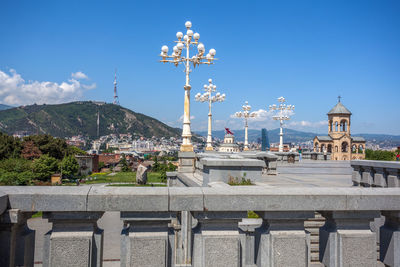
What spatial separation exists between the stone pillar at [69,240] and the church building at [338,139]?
61.5 m

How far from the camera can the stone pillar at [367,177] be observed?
8.07 m

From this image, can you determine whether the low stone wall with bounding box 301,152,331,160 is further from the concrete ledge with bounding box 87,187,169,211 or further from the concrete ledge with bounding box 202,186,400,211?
the concrete ledge with bounding box 87,187,169,211

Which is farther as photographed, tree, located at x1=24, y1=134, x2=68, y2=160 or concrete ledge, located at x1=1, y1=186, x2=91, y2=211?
tree, located at x1=24, y1=134, x2=68, y2=160

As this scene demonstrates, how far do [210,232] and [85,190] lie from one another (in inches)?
44.2

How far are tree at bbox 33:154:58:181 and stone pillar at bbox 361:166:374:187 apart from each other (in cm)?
5038

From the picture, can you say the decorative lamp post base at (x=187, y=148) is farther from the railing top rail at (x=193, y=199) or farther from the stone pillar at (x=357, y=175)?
the railing top rail at (x=193, y=199)

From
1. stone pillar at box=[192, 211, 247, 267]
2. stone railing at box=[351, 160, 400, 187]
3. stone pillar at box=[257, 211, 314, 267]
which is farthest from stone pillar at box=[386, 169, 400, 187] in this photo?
stone pillar at box=[192, 211, 247, 267]

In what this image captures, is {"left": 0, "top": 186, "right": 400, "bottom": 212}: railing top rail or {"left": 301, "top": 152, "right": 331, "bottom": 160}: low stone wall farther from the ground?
{"left": 0, "top": 186, "right": 400, "bottom": 212}: railing top rail

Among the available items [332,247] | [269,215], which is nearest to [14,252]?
[269,215]

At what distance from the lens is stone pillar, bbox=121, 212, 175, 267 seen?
98.0 inches

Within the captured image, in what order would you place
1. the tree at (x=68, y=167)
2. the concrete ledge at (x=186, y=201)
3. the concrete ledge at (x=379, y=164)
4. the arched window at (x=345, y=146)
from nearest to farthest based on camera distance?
1. the concrete ledge at (x=186, y=201)
2. the concrete ledge at (x=379, y=164)
3. the tree at (x=68, y=167)
4. the arched window at (x=345, y=146)

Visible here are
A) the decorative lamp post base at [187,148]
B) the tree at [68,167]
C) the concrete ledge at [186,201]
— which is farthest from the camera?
the tree at [68,167]

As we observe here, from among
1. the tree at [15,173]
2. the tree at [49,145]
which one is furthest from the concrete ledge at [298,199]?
the tree at [49,145]

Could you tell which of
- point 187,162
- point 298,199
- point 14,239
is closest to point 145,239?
point 14,239
